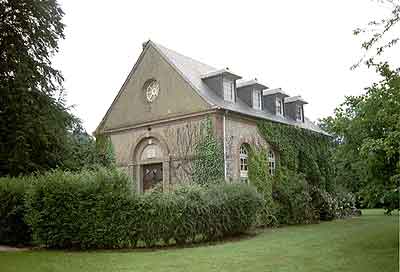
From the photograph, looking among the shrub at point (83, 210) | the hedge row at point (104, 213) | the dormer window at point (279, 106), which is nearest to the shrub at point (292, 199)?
the dormer window at point (279, 106)

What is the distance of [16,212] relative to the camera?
14430 mm

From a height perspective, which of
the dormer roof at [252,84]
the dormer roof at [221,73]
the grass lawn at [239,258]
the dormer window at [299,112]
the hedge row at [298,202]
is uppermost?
the dormer roof at [221,73]

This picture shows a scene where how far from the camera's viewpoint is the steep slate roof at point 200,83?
20875 mm

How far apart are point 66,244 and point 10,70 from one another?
780cm

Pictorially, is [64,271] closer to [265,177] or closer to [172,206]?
[172,206]

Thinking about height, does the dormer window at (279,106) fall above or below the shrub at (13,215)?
above

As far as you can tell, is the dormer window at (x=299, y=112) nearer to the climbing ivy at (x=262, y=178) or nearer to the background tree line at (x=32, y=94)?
the climbing ivy at (x=262, y=178)

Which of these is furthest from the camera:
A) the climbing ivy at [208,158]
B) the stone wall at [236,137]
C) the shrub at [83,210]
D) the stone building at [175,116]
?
the stone building at [175,116]

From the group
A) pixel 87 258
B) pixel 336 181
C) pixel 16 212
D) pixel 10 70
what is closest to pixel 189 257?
pixel 87 258

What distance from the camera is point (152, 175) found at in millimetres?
22734

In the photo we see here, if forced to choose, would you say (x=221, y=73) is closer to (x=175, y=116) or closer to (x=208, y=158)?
(x=175, y=116)

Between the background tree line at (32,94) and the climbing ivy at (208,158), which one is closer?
the background tree line at (32,94)

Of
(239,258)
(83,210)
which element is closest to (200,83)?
(83,210)

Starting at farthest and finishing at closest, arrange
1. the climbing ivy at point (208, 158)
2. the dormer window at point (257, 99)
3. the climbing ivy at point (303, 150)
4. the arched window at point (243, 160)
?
the dormer window at point (257, 99)
the climbing ivy at point (303, 150)
the arched window at point (243, 160)
the climbing ivy at point (208, 158)
